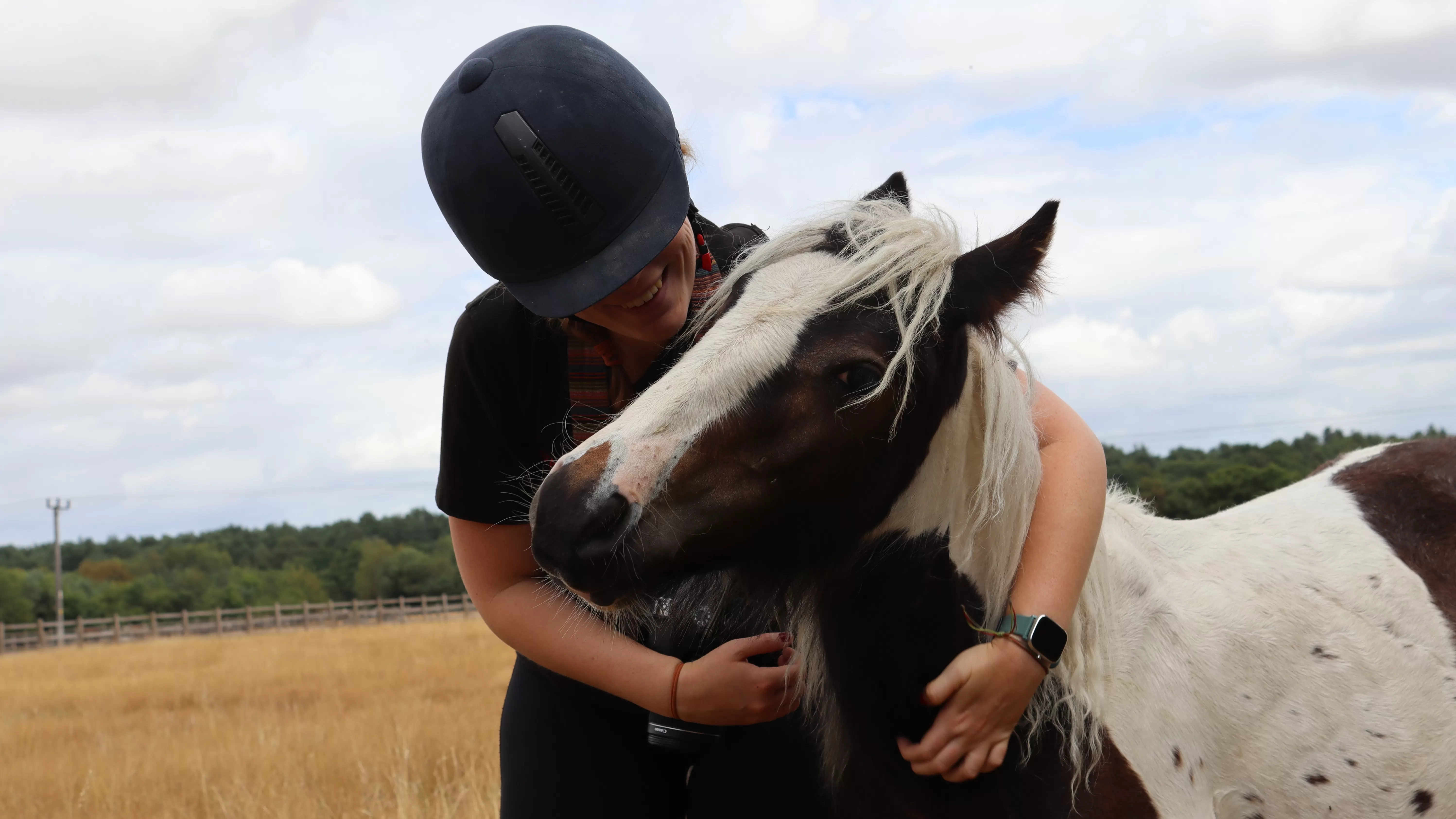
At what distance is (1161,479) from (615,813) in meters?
22.5

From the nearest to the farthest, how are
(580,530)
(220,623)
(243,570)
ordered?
1. (580,530)
2. (220,623)
3. (243,570)

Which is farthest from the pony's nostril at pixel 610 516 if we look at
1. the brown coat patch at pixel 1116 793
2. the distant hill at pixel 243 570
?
the distant hill at pixel 243 570

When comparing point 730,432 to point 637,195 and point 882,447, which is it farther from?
point 637,195

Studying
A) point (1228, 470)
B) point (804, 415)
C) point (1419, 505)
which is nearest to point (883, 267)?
point (804, 415)

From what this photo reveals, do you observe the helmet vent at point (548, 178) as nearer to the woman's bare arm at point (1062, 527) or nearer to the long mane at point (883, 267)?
the long mane at point (883, 267)

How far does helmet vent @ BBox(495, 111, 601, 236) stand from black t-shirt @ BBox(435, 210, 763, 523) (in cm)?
34

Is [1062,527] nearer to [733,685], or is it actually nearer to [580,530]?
[733,685]

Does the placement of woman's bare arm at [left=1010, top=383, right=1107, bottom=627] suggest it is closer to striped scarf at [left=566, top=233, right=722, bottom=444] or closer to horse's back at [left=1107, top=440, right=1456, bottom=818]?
horse's back at [left=1107, top=440, right=1456, bottom=818]

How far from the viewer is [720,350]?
193 cm

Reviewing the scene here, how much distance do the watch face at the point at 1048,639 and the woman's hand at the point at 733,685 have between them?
52 cm

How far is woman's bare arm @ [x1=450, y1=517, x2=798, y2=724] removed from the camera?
2.18 meters

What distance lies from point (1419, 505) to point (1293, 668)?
1.06 metres

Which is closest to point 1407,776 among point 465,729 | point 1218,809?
point 1218,809

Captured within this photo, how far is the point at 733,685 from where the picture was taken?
85.1 inches
